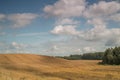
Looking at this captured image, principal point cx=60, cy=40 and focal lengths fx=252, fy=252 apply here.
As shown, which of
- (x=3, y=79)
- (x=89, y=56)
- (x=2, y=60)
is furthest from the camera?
(x=89, y=56)

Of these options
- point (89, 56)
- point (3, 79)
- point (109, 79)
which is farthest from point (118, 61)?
point (89, 56)

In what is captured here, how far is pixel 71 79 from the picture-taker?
41.6m

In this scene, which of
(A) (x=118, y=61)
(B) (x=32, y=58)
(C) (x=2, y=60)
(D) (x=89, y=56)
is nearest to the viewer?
(C) (x=2, y=60)

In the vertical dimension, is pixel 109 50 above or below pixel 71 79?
above

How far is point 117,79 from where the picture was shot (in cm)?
4072

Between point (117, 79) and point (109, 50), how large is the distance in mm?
68548

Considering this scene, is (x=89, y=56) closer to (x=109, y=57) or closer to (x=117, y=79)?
(x=109, y=57)

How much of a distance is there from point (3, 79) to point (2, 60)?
233 ft

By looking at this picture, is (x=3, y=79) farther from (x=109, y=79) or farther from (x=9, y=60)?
(x=9, y=60)

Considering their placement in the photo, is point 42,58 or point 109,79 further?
point 42,58

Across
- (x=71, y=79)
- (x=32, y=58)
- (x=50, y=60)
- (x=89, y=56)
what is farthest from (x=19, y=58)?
(x=89, y=56)

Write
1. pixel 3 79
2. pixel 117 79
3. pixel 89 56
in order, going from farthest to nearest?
pixel 89 56, pixel 117 79, pixel 3 79

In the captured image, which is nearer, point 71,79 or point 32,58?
point 71,79

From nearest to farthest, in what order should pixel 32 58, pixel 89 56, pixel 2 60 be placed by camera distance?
pixel 2 60 < pixel 32 58 < pixel 89 56
